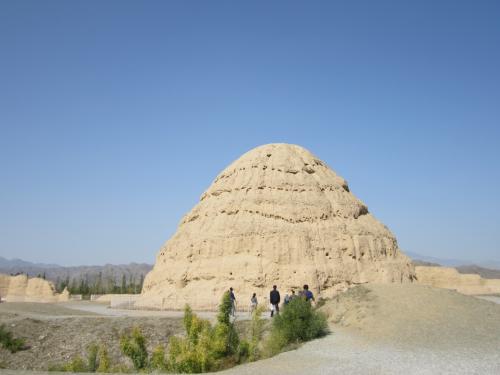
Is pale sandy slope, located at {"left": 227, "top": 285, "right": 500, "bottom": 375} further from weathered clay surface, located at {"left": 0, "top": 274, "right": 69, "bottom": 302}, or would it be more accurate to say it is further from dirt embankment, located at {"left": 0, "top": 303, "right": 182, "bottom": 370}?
weathered clay surface, located at {"left": 0, "top": 274, "right": 69, "bottom": 302}

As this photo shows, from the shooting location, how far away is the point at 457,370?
1056 cm

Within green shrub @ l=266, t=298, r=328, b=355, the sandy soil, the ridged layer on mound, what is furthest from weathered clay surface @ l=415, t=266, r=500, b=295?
green shrub @ l=266, t=298, r=328, b=355

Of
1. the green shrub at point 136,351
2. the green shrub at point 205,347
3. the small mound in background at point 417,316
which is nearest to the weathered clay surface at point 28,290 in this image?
the small mound in background at point 417,316

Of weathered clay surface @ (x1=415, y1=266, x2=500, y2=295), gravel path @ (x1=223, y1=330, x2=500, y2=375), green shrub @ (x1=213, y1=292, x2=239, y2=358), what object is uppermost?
weathered clay surface @ (x1=415, y1=266, x2=500, y2=295)

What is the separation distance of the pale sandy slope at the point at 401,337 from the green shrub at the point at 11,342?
12.7 m

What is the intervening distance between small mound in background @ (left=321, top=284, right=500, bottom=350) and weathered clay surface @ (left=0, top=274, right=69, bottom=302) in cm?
3628

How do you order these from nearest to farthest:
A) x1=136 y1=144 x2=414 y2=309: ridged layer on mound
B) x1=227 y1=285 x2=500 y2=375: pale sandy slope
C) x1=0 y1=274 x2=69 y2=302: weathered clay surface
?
x1=227 y1=285 x2=500 y2=375: pale sandy slope < x1=136 y1=144 x2=414 y2=309: ridged layer on mound < x1=0 y1=274 x2=69 y2=302: weathered clay surface

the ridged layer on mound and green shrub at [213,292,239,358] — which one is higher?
the ridged layer on mound

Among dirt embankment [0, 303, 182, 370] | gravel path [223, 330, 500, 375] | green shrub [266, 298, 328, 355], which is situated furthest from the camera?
dirt embankment [0, 303, 182, 370]

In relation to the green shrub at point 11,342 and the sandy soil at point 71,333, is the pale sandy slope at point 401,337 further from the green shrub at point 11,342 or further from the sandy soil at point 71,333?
the green shrub at point 11,342

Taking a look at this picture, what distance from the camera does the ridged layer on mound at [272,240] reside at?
86.5 feet

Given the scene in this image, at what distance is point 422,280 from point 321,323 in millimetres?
29376

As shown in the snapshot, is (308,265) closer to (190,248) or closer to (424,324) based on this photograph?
(190,248)

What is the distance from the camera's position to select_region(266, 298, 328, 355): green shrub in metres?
15.0
